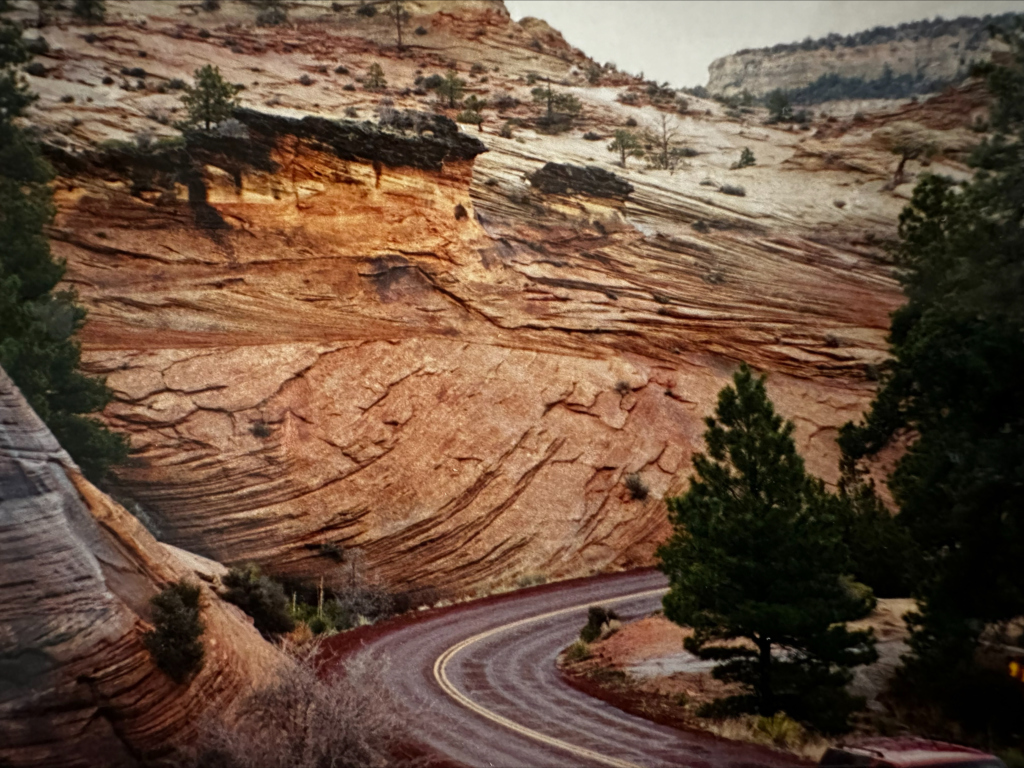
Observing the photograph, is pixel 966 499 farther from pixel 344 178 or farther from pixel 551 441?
pixel 344 178

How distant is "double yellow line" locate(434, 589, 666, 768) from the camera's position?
43.0 feet

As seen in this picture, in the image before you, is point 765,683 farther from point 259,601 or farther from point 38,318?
point 38,318

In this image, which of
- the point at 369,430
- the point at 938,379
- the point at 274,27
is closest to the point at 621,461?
the point at 369,430

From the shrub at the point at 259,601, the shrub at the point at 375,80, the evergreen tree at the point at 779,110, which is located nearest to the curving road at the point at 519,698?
the shrub at the point at 259,601

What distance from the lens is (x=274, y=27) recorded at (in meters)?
56.9

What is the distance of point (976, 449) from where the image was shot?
1495cm

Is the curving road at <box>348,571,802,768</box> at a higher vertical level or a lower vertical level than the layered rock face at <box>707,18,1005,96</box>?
lower

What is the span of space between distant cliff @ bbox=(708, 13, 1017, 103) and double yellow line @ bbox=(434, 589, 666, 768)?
178ft

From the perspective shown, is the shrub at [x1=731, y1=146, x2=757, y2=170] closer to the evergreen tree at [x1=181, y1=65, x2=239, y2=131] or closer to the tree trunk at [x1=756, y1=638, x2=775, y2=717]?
the evergreen tree at [x1=181, y1=65, x2=239, y2=131]

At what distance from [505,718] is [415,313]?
72.6ft

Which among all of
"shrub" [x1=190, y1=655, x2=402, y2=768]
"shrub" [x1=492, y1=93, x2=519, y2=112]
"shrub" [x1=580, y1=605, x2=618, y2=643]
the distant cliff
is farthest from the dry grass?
the distant cliff

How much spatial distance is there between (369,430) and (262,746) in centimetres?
2068

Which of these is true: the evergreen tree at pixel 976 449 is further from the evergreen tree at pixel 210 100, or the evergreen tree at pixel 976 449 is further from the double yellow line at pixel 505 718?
the evergreen tree at pixel 210 100

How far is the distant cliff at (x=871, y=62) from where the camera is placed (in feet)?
267
